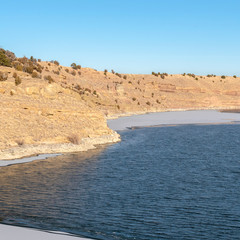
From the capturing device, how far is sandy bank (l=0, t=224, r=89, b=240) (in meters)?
11.7

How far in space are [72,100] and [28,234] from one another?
94.6 feet

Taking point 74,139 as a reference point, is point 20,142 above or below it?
above

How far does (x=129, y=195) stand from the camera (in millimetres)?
17297

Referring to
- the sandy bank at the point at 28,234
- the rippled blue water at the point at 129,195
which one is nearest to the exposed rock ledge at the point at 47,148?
the rippled blue water at the point at 129,195

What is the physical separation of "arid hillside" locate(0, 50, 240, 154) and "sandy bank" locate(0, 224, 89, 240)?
1536 centimetres

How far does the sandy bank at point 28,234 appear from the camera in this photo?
461 inches

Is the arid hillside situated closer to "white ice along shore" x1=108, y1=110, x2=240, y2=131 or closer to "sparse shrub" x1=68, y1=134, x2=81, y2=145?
"sparse shrub" x1=68, y1=134, x2=81, y2=145

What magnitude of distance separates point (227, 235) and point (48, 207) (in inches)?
295

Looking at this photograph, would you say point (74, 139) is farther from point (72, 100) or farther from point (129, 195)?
point (129, 195)

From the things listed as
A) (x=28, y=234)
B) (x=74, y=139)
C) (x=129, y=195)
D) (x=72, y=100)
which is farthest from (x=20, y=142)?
(x=28, y=234)

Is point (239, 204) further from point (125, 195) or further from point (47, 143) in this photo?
point (47, 143)

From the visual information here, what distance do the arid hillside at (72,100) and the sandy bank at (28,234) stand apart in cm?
1536

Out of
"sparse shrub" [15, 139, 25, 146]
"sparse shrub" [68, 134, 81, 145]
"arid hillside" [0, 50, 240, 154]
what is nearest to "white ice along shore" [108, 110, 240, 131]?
"arid hillside" [0, 50, 240, 154]

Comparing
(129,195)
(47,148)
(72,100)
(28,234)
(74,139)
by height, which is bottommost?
(129,195)
